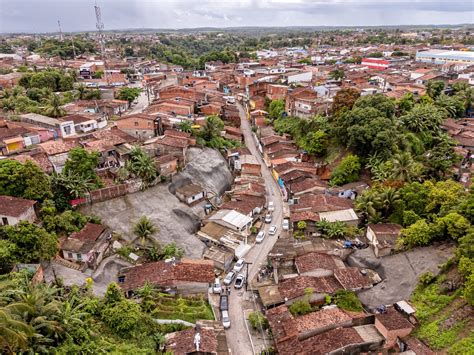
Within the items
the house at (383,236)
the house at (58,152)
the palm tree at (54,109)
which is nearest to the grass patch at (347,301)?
the house at (383,236)

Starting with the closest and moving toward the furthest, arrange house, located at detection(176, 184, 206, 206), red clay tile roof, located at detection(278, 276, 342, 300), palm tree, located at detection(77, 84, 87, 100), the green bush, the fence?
red clay tile roof, located at detection(278, 276, 342, 300) < the fence < house, located at detection(176, 184, 206, 206) < the green bush < palm tree, located at detection(77, 84, 87, 100)

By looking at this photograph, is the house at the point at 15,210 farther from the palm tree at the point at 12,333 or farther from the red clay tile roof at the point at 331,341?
the red clay tile roof at the point at 331,341

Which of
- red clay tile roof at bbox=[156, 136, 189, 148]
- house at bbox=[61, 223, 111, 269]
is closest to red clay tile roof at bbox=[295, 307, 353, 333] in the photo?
house at bbox=[61, 223, 111, 269]

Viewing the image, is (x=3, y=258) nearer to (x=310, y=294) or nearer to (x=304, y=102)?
(x=310, y=294)

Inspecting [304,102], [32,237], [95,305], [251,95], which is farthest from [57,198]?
[251,95]

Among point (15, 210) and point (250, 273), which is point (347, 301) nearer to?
point (250, 273)

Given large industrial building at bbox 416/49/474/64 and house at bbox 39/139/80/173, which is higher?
large industrial building at bbox 416/49/474/64

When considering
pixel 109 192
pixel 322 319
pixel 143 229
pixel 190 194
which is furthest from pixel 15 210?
pixel 322 319

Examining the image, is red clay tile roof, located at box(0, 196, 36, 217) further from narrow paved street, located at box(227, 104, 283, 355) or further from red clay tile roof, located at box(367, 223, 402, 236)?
red clay tile roof, located at box(367, 223, 402, 236)
